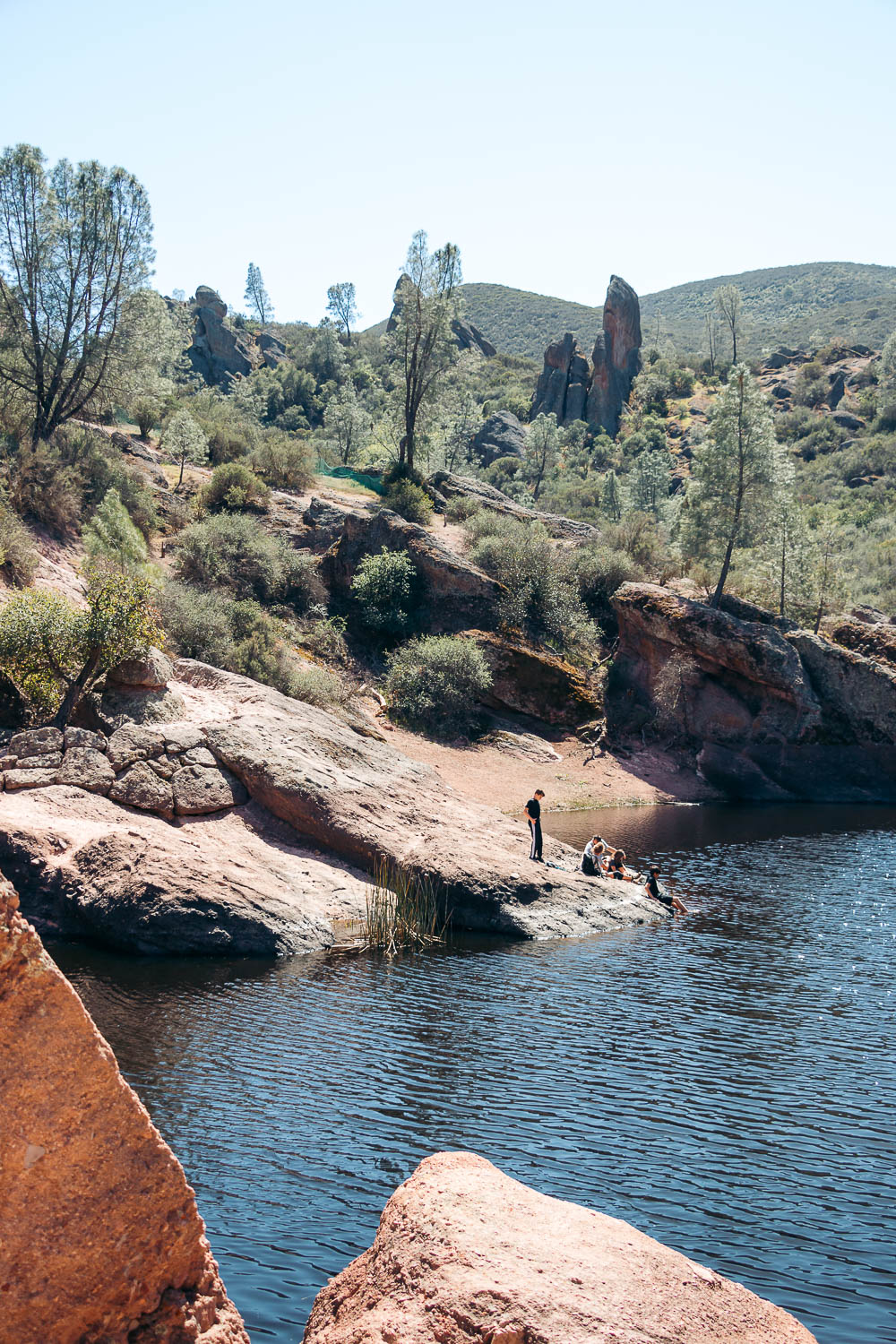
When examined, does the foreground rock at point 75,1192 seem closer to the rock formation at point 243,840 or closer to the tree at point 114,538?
the rock formation at point 243,840

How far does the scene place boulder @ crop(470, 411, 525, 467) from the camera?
82.1m

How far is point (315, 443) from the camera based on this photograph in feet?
205

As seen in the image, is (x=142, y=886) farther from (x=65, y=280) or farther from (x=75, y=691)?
(x=65, y=280)

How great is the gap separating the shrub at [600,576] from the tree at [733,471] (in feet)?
10.1

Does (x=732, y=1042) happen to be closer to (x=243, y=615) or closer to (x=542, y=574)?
(x=243, y=615)

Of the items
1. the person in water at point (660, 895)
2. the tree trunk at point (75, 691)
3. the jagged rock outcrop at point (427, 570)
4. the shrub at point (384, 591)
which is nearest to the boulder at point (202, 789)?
the tree trunk at point (75, 691)

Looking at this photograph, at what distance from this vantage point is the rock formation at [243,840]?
14.0 meters

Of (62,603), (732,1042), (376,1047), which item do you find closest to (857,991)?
(732,1042)

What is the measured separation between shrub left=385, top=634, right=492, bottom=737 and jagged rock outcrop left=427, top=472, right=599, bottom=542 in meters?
12.1

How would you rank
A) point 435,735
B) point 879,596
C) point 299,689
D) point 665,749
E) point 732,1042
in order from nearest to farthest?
point 732,1042 → point 299,689 → point 435,735 → point 665,749 → point 879,596

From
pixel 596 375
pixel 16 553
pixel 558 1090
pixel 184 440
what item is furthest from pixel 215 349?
pixel 558 1090

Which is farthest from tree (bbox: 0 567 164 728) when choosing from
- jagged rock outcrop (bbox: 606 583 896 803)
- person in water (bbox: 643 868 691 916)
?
jagged rock outcrop (bbox: 606 583 896 803)

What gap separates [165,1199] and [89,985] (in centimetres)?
871

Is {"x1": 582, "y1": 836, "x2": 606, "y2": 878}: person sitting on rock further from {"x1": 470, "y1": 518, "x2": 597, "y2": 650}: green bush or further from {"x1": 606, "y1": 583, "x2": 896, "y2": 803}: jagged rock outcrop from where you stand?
{"x1": 470, "y1": 518, "x2": 597, "y2": 650}: green bush
